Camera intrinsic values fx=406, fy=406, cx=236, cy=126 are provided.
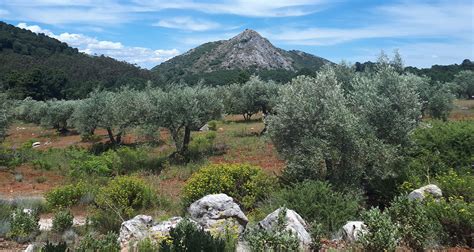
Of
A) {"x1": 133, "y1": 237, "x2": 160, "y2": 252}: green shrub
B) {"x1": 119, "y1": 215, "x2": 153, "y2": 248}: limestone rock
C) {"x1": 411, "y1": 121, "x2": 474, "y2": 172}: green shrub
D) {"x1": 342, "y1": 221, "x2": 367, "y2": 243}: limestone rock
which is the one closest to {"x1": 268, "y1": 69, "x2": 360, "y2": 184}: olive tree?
{"x1": 411, "y1": 121, "x2": 474, "y2": 172}: green shrub

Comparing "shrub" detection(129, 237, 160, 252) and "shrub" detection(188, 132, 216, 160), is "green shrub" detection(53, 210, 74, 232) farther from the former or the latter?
"shrub" detection(188, 132, 216, 160)

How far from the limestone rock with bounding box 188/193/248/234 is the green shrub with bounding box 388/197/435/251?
3.08 metres

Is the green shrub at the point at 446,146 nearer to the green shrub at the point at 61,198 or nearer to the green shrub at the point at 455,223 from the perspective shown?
the green shrub at the point at 455,223

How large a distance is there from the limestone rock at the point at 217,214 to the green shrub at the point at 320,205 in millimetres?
1361

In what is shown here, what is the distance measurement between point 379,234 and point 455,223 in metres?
2.11

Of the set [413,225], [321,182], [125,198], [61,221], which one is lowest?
[125,198]

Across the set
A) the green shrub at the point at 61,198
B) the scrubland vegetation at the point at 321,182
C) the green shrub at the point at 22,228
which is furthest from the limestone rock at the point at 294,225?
the green shrub at the point at 61,198

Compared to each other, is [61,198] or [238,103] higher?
[238,103]

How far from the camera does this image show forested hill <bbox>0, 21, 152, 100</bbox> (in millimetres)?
75562

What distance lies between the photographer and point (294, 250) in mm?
5980

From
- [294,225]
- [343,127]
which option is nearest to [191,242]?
[294,225]

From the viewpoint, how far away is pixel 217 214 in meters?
8.72

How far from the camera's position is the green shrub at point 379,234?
605 centimetres

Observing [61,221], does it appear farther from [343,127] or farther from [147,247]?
[343,127]
